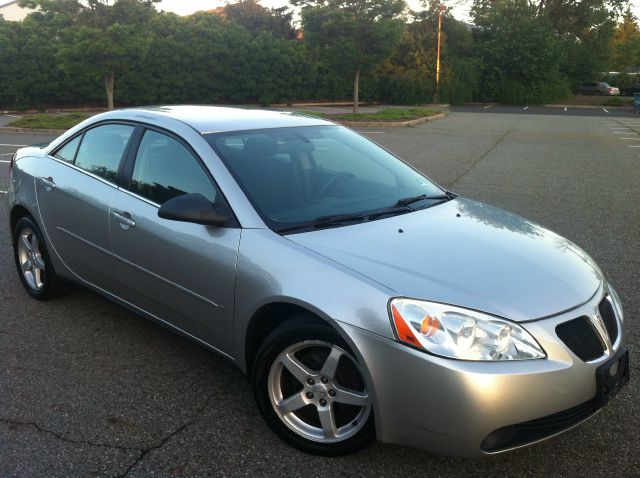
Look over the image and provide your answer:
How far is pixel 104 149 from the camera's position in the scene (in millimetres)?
4148

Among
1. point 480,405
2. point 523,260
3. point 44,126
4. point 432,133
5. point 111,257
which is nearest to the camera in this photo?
point 480,405

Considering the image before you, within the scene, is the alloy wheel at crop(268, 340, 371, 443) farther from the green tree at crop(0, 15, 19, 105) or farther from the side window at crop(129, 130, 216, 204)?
the green tree at crop(0, 15, 19, 105)

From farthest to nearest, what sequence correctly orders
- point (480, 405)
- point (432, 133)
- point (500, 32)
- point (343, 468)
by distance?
point (500, 32) → point (432, 133) → point (343, 468) → point (480, 405)

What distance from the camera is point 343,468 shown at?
9.12ft

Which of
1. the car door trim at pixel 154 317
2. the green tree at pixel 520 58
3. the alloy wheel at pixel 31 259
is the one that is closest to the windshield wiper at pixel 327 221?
the car door trim at pixel 154 317

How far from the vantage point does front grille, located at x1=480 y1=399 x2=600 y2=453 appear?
244 centimetres

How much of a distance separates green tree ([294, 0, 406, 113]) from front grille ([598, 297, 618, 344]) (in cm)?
2260

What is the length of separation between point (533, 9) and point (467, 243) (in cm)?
5248

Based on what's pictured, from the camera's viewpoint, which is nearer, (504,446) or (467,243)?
(504,446)

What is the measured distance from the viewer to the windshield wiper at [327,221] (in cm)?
311

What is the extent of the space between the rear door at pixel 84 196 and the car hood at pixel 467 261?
1.52m

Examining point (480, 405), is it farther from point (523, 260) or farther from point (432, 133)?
point (432, 133)

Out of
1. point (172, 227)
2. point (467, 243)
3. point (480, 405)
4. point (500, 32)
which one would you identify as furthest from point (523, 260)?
point (500, 32)

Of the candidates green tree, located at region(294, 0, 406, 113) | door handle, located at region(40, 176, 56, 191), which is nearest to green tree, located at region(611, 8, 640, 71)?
green tree, located at region(294, 0, 406, 113)
